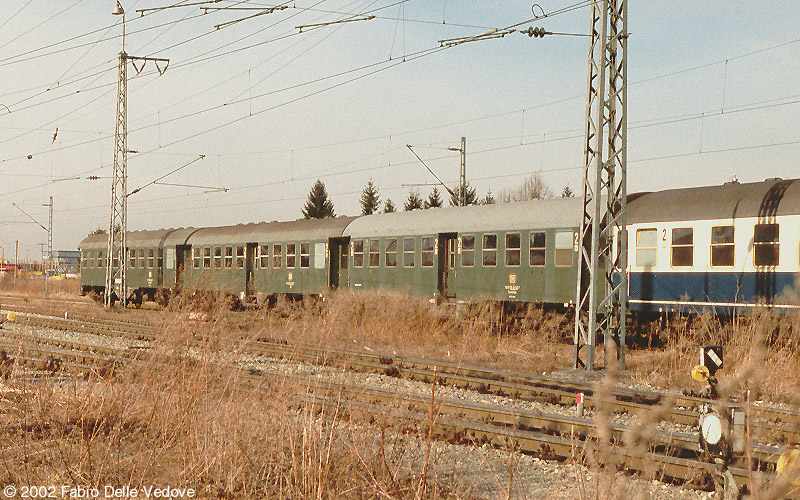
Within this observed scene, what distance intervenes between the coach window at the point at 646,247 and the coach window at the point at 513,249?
9.13 ft

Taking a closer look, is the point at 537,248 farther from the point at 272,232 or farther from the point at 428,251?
the point at 272,232

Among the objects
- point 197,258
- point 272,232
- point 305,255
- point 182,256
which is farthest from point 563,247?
point 182,256

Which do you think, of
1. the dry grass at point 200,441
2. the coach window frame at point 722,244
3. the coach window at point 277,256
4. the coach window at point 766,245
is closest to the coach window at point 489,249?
the coach window frame at point 722,244

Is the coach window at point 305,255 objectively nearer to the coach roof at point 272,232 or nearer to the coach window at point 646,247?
the coach roof at point 272,232

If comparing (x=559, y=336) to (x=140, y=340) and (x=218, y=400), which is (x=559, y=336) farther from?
(x=218, y=400)

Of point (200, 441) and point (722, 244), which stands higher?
point (722, 244)

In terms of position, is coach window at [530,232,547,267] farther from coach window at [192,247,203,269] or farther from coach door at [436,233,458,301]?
coach window at [192,247,203,269]

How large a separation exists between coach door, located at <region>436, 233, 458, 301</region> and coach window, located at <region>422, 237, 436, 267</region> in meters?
0.29

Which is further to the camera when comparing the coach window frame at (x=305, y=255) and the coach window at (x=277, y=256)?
the coach window at (x=277, y=256)

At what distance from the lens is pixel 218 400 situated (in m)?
6.57

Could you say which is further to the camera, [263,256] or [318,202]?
[318,202]

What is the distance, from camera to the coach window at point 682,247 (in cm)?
1488

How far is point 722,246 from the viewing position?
14359 mm

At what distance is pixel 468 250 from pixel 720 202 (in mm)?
6337
